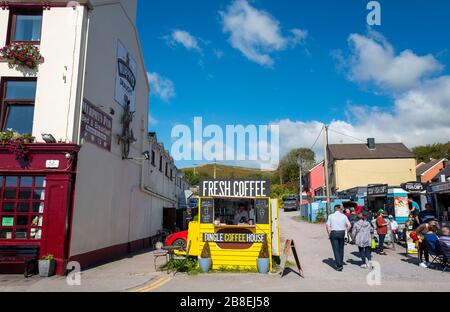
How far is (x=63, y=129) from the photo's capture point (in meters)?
11.7

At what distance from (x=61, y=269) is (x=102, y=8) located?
9.69 metres

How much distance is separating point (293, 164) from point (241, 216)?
2949 inches

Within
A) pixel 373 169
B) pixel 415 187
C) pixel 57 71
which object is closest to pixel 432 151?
pixel 373 169

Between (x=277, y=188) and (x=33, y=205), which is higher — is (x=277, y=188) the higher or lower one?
the higher one

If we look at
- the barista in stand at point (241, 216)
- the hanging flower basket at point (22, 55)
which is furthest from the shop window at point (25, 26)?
the barista in stand at point (241, 216)

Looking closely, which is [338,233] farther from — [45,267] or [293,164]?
[293,164]

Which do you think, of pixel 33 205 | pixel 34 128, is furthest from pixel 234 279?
pixel 34 128

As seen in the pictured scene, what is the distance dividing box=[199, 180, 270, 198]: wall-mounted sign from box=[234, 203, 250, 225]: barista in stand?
1.87 feet

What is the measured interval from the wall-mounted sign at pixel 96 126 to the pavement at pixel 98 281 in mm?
4442

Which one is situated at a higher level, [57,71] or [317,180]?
[317,180]

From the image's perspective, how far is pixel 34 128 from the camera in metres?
11.7

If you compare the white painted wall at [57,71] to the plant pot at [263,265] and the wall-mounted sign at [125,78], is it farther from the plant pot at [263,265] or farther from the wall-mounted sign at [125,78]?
the plant pot at [263,265]

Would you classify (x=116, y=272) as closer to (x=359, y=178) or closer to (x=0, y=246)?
(x=0, y=246)

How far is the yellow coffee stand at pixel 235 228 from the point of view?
37.1 feet
